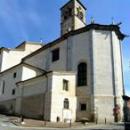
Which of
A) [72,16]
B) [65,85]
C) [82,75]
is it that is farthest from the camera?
[72,16]

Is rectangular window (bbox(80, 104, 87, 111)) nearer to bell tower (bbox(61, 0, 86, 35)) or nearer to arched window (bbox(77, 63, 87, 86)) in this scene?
arched window (bbox(77, 63, 87, 86))

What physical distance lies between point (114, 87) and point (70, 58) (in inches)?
298

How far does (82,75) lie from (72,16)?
2434cm

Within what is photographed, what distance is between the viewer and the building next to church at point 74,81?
94.1 feet

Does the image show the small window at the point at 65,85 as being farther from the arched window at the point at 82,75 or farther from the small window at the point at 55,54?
the small window at the point at 55,54

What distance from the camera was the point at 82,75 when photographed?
106 feet

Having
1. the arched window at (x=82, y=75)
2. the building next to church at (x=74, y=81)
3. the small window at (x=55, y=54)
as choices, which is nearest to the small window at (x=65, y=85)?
the building next to church at (x=74, y=81)

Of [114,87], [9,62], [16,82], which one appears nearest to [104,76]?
[114,87]

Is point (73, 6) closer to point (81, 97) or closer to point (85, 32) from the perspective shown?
point (85, 32)

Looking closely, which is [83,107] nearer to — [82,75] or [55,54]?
[82,75]

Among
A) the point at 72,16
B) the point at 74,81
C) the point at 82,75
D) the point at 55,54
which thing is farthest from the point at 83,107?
the point at 72,16

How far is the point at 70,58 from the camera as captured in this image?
33.9m

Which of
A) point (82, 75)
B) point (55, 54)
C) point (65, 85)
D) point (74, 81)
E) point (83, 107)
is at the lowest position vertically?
point (83, 107)

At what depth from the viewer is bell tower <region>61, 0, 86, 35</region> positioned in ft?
174
